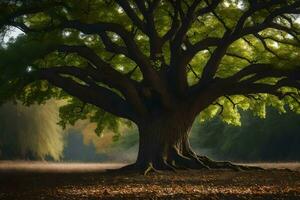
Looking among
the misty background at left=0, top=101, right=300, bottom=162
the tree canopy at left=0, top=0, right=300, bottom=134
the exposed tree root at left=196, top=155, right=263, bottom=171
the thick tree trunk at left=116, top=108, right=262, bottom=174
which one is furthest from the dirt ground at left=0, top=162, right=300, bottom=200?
the misty background at left=0, top=101, right=300, bottom=162

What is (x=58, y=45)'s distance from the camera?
20.5 meters

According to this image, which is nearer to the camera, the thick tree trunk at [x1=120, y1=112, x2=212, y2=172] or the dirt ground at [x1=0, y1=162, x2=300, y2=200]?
the dirt ground at [x1=0, y1=162, x2=300, y2=200]

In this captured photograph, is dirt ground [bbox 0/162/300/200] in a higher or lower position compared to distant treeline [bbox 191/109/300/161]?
lower

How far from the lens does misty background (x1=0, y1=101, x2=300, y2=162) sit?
139ft

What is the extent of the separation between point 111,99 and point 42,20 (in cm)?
477

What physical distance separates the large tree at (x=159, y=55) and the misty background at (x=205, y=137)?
8.96m

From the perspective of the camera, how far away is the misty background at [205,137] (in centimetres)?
4231

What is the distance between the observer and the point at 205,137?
56.2 m

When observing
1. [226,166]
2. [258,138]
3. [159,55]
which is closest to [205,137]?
[258,138]

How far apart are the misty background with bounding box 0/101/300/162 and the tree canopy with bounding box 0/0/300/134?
9034mm

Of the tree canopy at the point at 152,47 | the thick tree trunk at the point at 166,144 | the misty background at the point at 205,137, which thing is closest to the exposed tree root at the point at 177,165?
the thick tree trunk at the point at 166,144

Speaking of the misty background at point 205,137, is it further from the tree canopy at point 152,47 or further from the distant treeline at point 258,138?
the tree canopy at point 152,47

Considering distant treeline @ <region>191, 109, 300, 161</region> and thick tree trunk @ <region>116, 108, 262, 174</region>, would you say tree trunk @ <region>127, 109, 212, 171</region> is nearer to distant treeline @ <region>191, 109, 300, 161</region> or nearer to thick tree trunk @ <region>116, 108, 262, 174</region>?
thick tree trunk @ <region>116, 108, 262, 174</region>

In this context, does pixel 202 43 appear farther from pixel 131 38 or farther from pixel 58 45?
pixel 58 45
